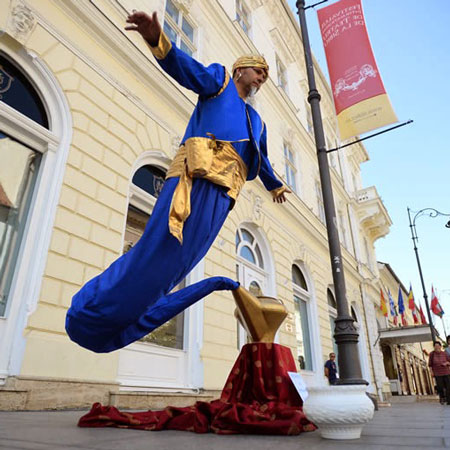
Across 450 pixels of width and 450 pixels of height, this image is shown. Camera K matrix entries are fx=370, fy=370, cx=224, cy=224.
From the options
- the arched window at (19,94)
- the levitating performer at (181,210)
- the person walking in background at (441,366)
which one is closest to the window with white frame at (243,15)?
the arched window at (19,94)

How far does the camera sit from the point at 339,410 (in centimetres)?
198

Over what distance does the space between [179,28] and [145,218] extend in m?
4.96

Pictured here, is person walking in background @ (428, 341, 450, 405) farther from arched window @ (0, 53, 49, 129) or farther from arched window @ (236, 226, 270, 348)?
arched window @ (0, 53, 49, 129)

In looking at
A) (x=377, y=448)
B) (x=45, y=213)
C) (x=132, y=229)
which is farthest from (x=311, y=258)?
(x=377, y=448)

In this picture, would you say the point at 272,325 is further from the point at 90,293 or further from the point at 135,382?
the point at 135,382

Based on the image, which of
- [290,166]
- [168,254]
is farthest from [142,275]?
[290,166]

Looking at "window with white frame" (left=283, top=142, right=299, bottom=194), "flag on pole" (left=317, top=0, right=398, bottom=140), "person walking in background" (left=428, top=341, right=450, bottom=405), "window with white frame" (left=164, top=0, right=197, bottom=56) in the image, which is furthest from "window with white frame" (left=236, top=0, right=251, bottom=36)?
"person walking in background" (left=428, top=341, right=450, bottom=405)

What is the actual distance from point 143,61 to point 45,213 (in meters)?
3.58

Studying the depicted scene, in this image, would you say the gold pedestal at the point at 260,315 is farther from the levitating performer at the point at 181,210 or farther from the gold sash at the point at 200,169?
the gold sash at the point at 200,169

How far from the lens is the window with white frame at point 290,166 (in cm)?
1330

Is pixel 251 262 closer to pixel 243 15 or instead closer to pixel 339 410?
pixel 339 410

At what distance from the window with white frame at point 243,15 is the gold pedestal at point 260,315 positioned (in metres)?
11.8

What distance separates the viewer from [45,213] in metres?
4.37

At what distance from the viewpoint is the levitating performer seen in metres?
1.66
